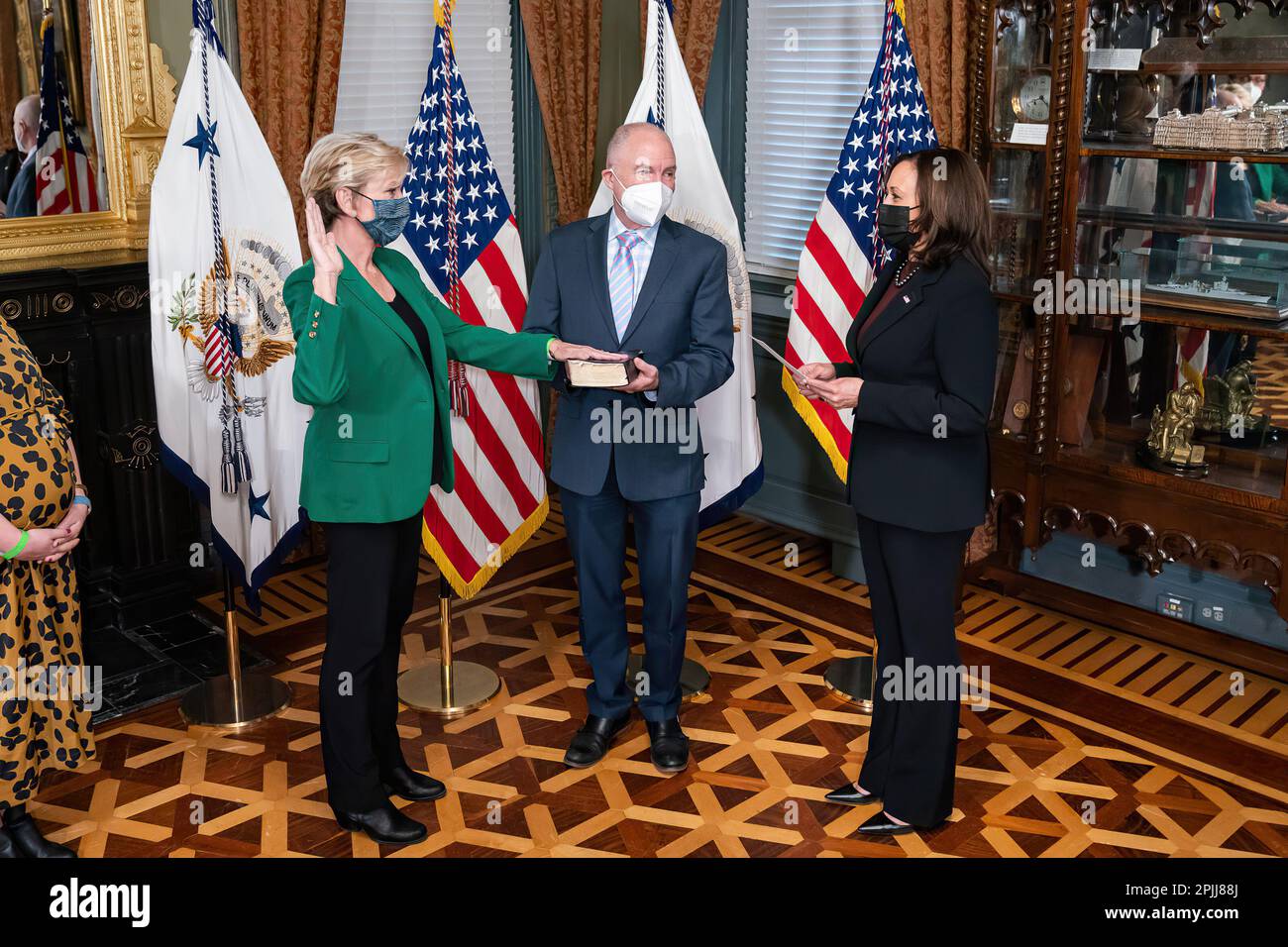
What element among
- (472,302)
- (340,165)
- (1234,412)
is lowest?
(1234,412)

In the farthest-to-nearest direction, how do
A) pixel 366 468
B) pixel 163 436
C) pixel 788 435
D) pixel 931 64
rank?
pixel 788 435 < pixel 931 64 < pixel 163 436 < pixel 366 468

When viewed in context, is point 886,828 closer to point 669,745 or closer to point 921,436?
point 669,745

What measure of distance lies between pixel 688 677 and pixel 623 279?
1502 mm

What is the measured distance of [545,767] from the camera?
3869 mm

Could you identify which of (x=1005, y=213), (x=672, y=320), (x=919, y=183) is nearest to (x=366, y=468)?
(x=672, y=320)

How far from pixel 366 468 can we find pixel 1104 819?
2267 millimetres

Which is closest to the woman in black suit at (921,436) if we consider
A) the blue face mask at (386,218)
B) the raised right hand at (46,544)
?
the blue face mask at (386,218)

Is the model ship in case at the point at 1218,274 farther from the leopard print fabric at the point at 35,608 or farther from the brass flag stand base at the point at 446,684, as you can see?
the leopard print fabric at the point at 35,608

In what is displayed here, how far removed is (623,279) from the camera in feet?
12.1

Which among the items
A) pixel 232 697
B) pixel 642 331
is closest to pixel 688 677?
pixel 642 331

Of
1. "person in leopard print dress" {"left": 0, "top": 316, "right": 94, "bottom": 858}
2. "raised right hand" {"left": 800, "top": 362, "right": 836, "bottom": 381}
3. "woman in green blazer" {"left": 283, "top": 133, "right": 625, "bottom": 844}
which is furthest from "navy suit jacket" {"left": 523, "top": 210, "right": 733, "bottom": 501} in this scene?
"person in leopard print dress" {"left": 0, "top": 316, "right": 94, "bottom": 858}

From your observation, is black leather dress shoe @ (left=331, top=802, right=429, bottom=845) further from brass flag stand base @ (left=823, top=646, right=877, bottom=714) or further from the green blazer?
brass flag stand base @ (left=823, top=646, right=877, bottom=714)

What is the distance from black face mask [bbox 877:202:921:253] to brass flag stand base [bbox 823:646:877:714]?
1654mm
